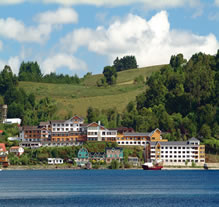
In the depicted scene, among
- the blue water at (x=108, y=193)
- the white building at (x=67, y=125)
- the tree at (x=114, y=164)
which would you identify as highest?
the white building at (x=67, y=125)

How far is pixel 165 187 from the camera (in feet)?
351

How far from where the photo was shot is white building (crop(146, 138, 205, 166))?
177750mm

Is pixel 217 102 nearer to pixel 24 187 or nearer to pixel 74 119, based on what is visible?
pixel 74 119

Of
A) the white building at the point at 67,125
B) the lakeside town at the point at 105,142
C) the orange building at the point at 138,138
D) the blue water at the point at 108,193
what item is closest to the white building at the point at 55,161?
the lakeside town at the point at 105,142

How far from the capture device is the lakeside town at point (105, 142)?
573 ft

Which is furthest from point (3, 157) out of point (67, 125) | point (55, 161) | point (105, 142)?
point (105, 142)

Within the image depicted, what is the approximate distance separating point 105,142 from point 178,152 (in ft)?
66.6

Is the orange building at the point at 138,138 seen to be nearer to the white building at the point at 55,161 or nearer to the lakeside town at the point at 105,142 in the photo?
the lakeside town at the point at 105,142

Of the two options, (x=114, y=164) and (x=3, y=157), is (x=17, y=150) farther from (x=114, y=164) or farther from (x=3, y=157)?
(x=114, y=164)

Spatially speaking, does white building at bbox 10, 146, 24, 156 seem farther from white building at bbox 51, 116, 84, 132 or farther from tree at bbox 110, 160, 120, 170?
tree at bbox 110, 160, 120, 170

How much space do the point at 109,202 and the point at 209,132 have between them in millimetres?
105395

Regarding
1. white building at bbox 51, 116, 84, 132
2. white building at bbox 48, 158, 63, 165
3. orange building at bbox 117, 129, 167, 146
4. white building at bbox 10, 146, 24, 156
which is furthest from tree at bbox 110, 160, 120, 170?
white building at bbox 10, 146, 24, 156

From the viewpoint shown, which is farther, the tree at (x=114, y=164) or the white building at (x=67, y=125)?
the white building at (x=67, y=125)

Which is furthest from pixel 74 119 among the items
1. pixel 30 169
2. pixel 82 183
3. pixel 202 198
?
pixel 202 198
